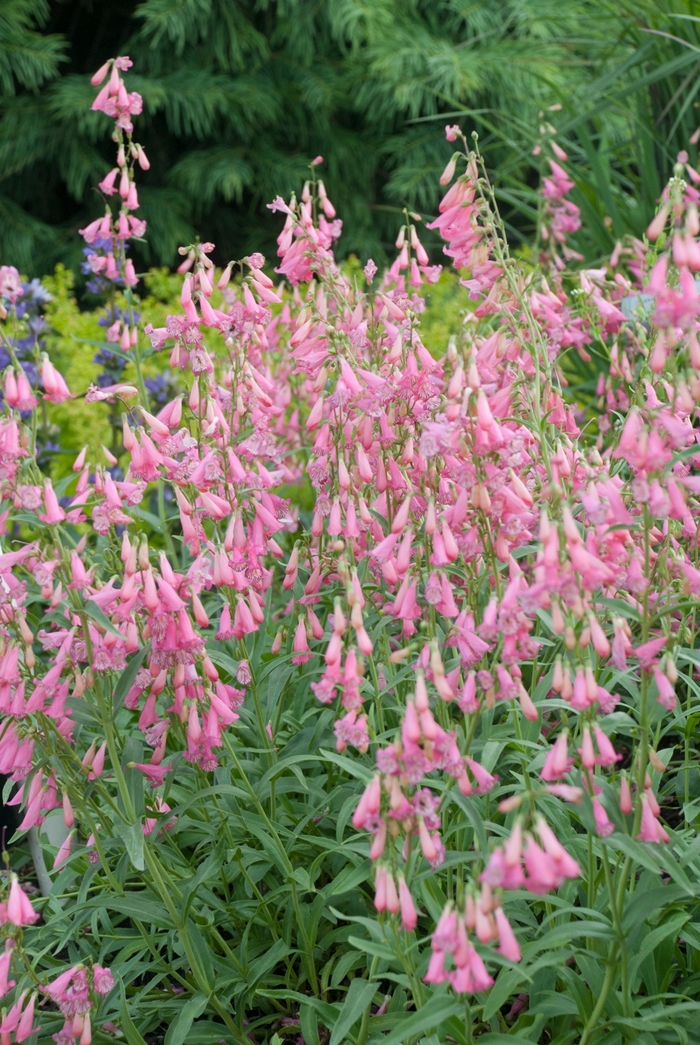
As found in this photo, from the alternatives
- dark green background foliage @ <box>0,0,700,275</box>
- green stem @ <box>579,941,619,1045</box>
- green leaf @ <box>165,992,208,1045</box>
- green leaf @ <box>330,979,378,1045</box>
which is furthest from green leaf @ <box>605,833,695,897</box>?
dark green background foliage @ <box>0,0,700,275</box>

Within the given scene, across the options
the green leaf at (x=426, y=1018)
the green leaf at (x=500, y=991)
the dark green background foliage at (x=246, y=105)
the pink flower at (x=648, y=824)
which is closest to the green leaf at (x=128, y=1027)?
the green leaf at (x=426, y=1018)

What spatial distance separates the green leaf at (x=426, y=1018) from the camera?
5.84ft

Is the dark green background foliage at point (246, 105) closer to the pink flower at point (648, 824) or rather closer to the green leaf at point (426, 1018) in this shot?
the pink flower at point (648, 824)

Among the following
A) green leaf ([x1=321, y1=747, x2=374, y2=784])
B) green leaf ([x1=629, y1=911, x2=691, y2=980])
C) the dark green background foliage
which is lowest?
the dark green background foliage

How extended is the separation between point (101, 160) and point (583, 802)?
901 centimetres

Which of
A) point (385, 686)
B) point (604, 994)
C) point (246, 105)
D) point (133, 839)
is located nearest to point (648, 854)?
point (604, 994)

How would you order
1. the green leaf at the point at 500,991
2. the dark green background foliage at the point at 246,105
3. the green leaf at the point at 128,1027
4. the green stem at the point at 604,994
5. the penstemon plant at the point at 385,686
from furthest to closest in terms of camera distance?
the dark green background foliage at the point at 246,105 → the green leaf at the point at 128,1027 → the green leaf at the point at 500,991 → the green stem at the point at 604,994 → the penstemon plant at the point at 385,686

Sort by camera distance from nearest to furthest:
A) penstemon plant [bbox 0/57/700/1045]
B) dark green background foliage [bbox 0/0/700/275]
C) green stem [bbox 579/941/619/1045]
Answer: penstemon plant [bbox 0/57/700/1045], green stem [bbox 579/941/619/1045], dark green background foliage [bbox 0/0/700/275]

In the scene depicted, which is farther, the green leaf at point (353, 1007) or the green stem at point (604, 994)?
the green leaf at point (353, 1007)

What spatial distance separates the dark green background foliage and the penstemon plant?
6.25 meters

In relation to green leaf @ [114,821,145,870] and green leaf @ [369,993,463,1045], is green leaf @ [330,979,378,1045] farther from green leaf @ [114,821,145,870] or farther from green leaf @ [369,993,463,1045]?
green leaf @ [114,821,145,870]

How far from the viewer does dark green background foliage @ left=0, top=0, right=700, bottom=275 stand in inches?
357

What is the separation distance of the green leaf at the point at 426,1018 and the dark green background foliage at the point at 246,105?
23.8ft

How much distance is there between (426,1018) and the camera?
1800 mm
